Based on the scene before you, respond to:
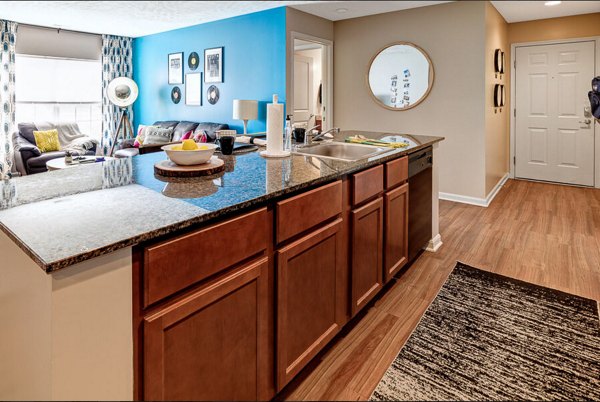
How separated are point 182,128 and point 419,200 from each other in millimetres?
4521

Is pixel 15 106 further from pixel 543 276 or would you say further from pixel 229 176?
pixel 543 276

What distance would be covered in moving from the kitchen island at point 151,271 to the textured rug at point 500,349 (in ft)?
1.43

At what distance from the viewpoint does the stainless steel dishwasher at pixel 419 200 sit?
257 cm

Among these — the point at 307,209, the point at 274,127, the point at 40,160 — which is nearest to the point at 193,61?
the point at 40,160

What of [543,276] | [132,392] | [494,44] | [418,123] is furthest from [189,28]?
[132,392]

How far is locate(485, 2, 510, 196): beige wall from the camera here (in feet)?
14.8

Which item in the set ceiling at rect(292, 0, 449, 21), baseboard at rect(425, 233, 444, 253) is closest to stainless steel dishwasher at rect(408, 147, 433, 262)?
baseboard at rect(425, 233, 444, 253)

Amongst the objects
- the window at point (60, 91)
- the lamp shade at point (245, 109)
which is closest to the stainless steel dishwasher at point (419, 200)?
the lamp shade at point (245, 109)

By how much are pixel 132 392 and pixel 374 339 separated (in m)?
1.28

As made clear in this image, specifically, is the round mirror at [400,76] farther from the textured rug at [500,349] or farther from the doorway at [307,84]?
the textured rug at [500,349]

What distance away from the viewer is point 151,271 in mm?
928

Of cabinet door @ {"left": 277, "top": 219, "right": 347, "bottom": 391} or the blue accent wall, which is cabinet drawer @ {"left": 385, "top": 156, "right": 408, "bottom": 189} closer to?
cabinet door @ {"left": 277, "top": 219, "right": 347, "bottom": 391}

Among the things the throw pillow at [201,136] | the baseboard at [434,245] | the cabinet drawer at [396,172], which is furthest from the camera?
the throw pillow at [201,136]

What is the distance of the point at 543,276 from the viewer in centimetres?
265
